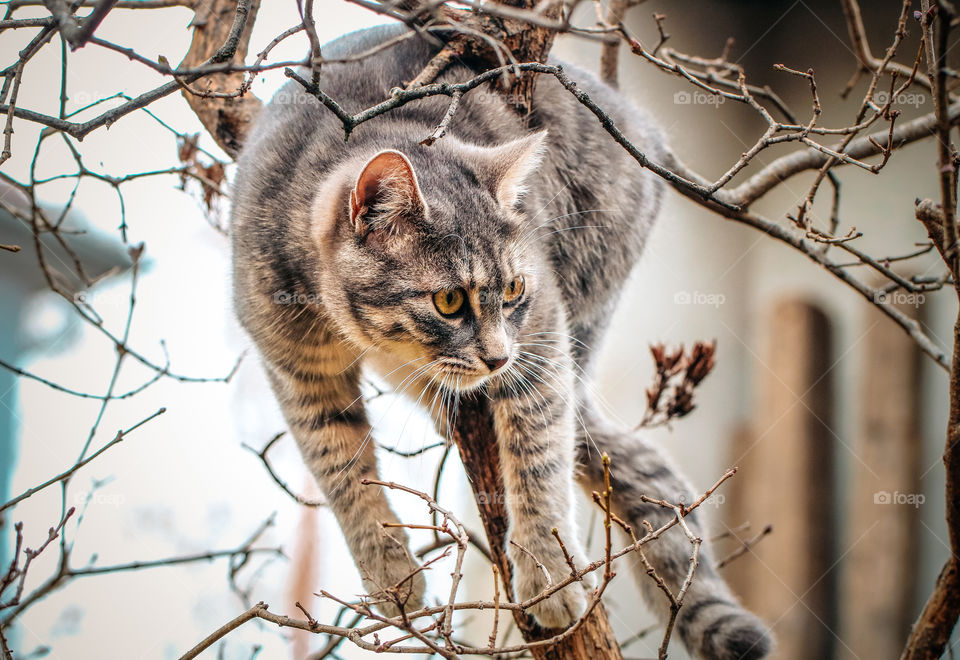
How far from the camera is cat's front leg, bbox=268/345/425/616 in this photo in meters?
1.60

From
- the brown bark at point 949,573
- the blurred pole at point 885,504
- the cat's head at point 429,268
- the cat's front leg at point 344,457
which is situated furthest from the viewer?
the blurred pole at point 885,504

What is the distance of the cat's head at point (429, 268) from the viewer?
1.29 m

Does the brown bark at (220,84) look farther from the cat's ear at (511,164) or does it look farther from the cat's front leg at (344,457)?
the cat's ear at (511,164)

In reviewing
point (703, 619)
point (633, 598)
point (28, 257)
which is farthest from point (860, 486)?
point (28, 257)

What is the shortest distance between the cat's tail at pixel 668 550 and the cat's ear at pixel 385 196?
747 mm

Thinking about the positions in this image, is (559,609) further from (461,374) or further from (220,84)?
(220,84)

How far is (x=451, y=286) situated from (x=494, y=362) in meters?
0.16

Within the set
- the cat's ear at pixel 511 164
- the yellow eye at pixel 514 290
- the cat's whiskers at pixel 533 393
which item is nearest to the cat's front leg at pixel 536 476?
the cat's whiskers at pixel 533 393

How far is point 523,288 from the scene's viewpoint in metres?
1.44

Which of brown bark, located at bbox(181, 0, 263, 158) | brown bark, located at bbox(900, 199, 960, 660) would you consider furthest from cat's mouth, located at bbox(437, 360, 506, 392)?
brown bark, located at bbox(181, 0, 263, 158)

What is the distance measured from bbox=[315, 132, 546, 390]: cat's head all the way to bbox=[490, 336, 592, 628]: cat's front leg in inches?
7.8

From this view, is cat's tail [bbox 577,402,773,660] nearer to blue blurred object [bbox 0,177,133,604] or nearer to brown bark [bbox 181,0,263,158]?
brown bark [bbox 181,0,263,158]

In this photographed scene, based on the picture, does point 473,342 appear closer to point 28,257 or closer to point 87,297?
point 87,297

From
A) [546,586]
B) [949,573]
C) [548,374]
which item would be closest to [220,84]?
[548,374]
